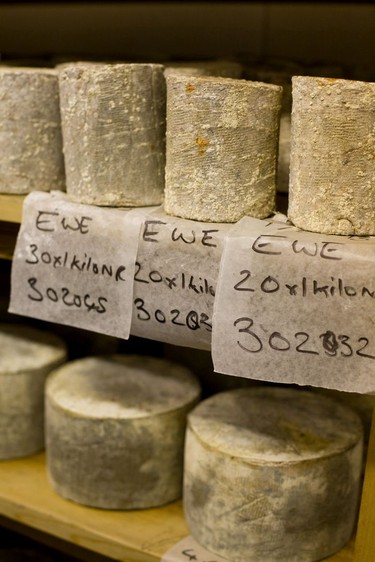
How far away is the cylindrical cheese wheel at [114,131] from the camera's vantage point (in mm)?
897

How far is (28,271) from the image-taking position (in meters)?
0.99

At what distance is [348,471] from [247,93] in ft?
1.79

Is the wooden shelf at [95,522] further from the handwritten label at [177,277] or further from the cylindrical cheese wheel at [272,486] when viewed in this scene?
the handwritten label at [177,277]

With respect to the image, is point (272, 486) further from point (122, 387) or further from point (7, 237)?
point (7, 237)

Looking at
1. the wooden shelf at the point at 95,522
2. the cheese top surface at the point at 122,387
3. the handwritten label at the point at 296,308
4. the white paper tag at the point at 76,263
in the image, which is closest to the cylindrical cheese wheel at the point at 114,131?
the white paper tag at the point at 76,263

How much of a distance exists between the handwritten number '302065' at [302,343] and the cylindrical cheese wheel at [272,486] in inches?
8.4

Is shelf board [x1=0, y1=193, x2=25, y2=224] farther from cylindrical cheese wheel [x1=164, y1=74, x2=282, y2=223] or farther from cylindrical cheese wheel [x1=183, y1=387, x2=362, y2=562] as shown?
cylindrical cheese wheel [x1=183, y1=387, x2=362, y2=562]

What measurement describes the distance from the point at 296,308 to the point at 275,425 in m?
0.31

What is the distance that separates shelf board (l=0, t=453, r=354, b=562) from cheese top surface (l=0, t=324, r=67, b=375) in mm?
196

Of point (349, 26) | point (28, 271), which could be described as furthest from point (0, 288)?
point (349, 26)

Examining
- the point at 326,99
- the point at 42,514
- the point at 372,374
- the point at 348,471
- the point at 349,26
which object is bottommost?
the point at 42,514

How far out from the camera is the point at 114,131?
2.99ft

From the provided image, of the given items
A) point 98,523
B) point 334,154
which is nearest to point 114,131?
point 334,154

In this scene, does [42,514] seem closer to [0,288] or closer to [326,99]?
[0,288]
